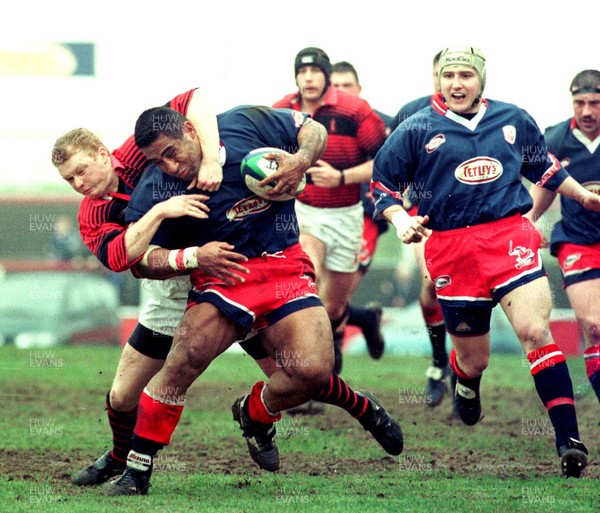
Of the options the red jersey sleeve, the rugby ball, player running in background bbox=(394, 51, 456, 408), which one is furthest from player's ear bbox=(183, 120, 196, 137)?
player running in background bbox=(394, 51, 456, 408)

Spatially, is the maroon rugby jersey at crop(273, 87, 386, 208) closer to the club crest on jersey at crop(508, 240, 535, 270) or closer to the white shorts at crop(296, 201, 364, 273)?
the white shorts at crop(296, 201, 364, 273)

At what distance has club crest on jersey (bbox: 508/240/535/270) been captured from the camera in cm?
676

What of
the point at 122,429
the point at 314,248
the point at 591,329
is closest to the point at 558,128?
the point at 591,329

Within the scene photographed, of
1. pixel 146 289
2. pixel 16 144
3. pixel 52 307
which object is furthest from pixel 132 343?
pixel 16 144

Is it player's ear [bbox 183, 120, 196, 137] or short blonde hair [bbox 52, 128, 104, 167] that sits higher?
player's ear [bbox 183, 120, 196, 137]

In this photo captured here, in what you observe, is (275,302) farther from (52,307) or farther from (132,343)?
(52,307)

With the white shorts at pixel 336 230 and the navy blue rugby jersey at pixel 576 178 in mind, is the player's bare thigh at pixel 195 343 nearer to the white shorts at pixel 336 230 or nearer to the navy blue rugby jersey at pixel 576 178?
the navy blue rugby jersey at pixel 576 178

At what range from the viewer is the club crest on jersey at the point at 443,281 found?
7.05 meters

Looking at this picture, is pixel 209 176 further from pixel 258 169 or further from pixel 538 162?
pixel 538 162

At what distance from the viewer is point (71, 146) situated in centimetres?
644

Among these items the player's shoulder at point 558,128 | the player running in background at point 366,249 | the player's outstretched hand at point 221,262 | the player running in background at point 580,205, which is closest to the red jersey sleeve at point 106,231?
the player's outstretched hand at point 221,262

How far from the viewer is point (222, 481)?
691 cm

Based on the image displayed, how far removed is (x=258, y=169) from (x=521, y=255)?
165cm

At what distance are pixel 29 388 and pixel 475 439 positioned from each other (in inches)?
194
